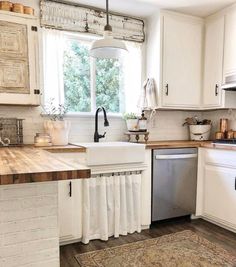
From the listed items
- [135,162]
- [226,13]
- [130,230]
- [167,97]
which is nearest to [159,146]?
[135,162]

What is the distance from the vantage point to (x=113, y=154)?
2.27 meters

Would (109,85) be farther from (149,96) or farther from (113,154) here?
(113,154)

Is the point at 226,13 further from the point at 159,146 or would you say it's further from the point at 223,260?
the point at 223,260

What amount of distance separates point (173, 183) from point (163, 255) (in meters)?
0.81

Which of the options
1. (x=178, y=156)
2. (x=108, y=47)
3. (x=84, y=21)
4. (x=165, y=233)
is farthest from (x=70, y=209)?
(x=84, y=21)

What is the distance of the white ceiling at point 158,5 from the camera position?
8.64 feet

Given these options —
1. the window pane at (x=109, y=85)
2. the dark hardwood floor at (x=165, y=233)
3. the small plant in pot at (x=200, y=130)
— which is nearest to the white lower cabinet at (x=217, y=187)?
the dark hardwood floor at (x=165, y=233)

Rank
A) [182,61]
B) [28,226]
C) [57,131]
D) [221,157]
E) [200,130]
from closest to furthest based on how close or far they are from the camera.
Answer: [28,226], [57,131], [221,157], [182,61], [200,130]

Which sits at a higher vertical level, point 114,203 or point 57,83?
point 57,83

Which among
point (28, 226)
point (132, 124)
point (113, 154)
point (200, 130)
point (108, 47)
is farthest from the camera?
point (200, 130)

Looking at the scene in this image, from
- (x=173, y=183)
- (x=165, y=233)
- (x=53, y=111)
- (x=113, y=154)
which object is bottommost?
(x=165, y=233)

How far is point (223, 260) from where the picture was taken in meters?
1.95

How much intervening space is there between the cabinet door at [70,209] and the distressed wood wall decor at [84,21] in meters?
1.65

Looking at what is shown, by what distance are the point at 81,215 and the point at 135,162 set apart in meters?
0.70
